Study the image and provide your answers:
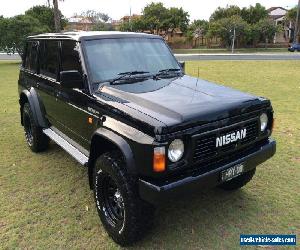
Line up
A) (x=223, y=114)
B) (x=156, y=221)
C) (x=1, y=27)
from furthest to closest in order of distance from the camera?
1. (x=1, y=27)
2. (x=156, y=221)
3. (x=223, y=114)

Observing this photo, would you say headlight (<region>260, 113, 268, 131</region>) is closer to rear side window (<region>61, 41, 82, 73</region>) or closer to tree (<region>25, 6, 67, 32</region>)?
rear side window (<region>61, 41, 82, 73</region>)

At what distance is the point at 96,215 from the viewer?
162 inches

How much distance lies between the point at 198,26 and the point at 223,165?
53029 millimetres

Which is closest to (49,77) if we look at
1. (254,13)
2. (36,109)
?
(36,109)

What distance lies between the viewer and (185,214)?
4094 mm

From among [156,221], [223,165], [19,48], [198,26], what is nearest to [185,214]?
[156,221]

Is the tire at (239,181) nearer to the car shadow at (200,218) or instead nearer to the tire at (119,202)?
the car shadow at (200,218)

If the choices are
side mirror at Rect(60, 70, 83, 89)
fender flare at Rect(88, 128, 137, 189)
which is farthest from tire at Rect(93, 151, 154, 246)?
side mirror at Rect(60, 70, 83, 89)

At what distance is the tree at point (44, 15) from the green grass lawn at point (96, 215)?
3689 centimetres

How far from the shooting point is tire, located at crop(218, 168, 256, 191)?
14.5 feet

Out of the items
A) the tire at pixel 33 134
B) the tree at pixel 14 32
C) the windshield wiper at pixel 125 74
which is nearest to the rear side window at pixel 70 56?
the windshield wiper at pixel 125 74

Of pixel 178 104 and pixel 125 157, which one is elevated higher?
pixel 178 104

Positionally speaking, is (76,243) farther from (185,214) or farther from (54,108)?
(54,108)

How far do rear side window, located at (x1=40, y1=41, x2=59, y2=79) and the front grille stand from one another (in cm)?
261
